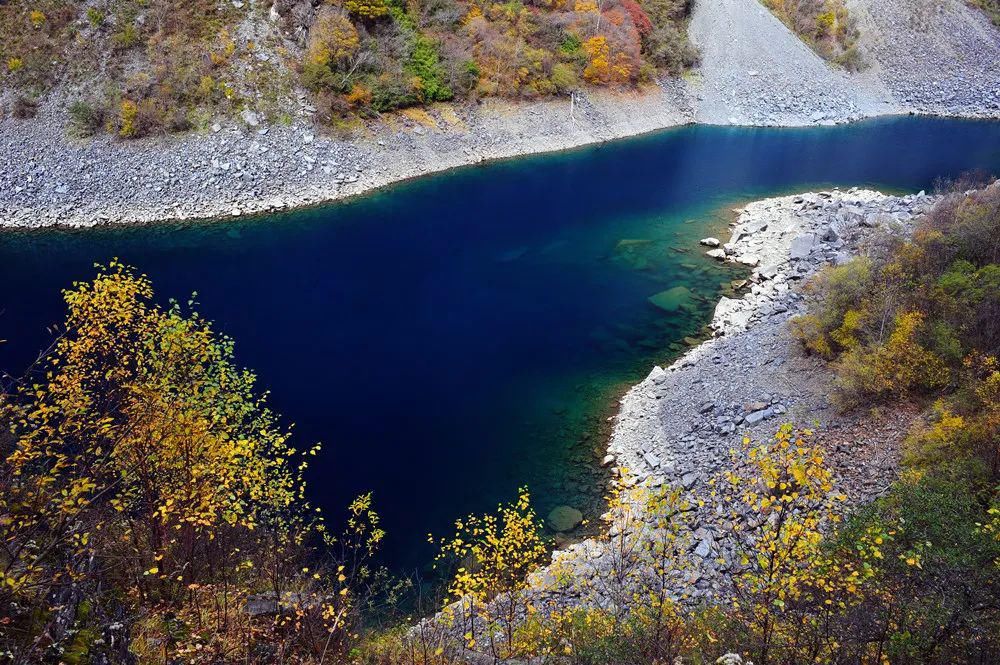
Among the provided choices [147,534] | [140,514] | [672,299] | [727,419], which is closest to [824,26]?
[672,299]

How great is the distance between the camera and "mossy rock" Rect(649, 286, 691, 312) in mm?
32969

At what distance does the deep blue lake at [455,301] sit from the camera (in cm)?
2212

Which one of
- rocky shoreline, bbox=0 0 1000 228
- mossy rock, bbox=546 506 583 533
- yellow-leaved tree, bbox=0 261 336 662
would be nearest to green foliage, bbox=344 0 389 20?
rocky shoreline, bbox=0 0 1000 228

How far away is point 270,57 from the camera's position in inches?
1969

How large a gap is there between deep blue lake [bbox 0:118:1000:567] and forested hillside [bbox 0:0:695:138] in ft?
31.3

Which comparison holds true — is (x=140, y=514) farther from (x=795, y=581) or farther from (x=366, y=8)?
(x=366, y=8)

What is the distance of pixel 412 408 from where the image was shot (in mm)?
24844

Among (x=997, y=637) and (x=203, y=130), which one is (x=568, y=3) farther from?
(x=997, y=637)

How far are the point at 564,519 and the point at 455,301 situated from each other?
16.8 m

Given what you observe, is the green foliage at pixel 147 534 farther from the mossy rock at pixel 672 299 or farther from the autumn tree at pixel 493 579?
the mossy rock at pixel 672 299

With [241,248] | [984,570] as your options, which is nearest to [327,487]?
[984,570]

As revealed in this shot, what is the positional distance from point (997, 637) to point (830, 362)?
14.6m

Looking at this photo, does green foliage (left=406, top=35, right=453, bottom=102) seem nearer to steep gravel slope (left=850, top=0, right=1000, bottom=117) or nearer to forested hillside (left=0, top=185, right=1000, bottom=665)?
forested hillside (left=0, top=185, right=1000, bottom=665)

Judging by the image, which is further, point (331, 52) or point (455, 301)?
point (331, 52)
